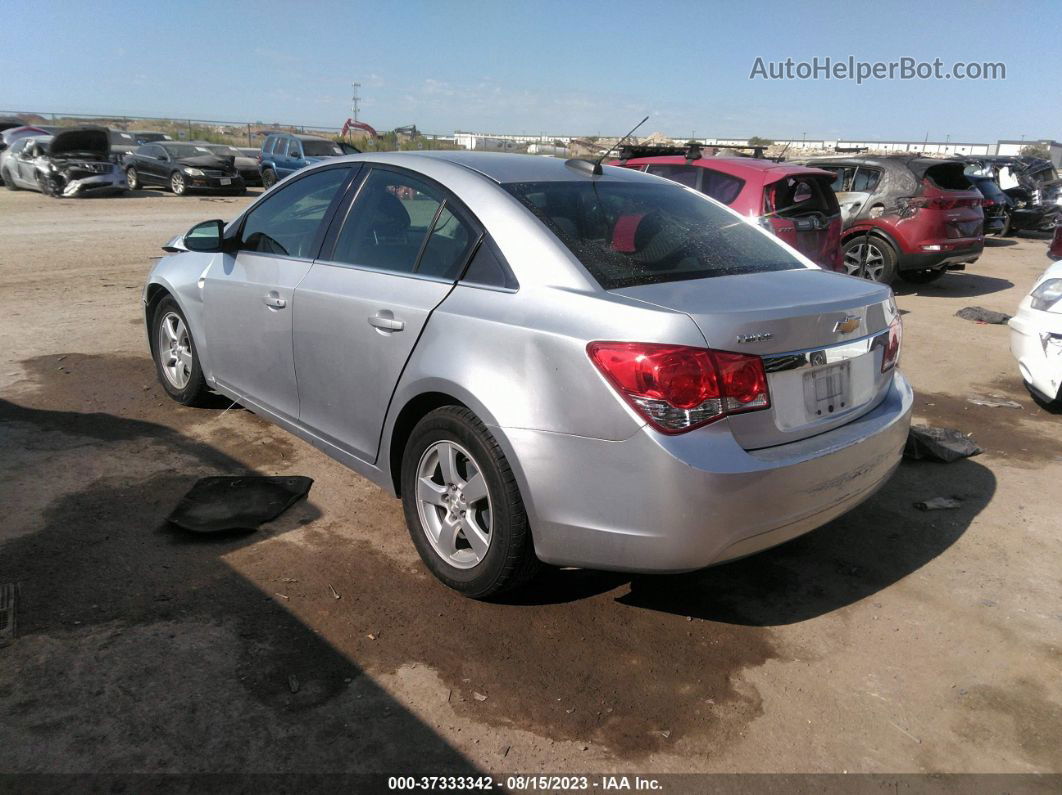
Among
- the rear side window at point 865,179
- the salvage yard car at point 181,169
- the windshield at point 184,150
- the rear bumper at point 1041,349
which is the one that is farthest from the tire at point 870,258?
the windshield at point 184,150

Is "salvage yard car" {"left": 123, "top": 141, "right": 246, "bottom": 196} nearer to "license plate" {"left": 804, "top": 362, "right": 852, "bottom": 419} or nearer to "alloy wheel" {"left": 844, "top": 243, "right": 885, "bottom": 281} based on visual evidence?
Result: "alloy wheel" {"left": 844, "top": 243, "right": 885, "bottom": 281}

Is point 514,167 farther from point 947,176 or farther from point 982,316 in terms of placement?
point 947,176

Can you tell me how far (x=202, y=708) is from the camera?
8.66 feet

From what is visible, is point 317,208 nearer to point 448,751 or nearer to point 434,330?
point 434,330

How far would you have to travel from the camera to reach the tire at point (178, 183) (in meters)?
23.0

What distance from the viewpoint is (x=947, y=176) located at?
10742 millimetres

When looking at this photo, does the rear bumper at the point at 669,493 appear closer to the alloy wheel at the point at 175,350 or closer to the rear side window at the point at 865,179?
the alloy wheel at the point at 175,350

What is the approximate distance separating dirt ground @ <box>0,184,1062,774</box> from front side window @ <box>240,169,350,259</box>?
4.03 ft

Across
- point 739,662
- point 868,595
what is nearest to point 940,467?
point 868,595

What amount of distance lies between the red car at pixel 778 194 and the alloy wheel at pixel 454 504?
534 cm

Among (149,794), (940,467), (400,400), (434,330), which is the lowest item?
(149,794)

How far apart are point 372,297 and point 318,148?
904 inches

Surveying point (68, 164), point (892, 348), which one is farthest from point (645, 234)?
point (68, 164)

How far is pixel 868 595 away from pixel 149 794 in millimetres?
2824
